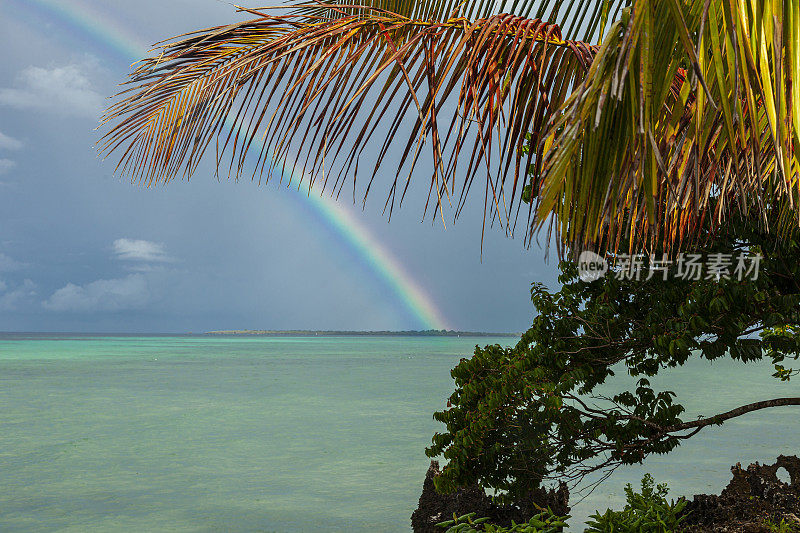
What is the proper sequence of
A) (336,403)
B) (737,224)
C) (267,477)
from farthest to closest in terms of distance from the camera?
(336,403) → (267,477) → (737,224)

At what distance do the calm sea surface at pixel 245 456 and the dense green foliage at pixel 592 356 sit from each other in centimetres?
564

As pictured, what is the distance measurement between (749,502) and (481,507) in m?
2.30

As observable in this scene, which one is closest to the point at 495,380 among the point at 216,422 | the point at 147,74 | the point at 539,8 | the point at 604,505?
the point at 539,8

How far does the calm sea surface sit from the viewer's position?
445 inches

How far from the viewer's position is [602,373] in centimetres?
495

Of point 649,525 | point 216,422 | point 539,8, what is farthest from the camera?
point 216,422

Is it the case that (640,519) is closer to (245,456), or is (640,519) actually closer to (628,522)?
(628,522)

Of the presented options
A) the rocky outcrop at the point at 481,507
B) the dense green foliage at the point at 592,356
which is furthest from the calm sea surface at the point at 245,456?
the dense green foliage at the point at 592,356

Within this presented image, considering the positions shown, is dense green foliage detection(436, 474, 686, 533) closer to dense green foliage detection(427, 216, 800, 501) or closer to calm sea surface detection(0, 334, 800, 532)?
dense green foliage detection(427, 216, 800, 501)

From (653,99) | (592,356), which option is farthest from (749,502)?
(653,99)

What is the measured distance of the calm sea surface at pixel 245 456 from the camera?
1130cm

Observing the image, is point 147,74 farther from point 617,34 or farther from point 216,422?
point 216,422

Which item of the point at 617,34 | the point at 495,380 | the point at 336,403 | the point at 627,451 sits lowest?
the point at 336,403

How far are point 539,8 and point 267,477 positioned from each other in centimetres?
1358
